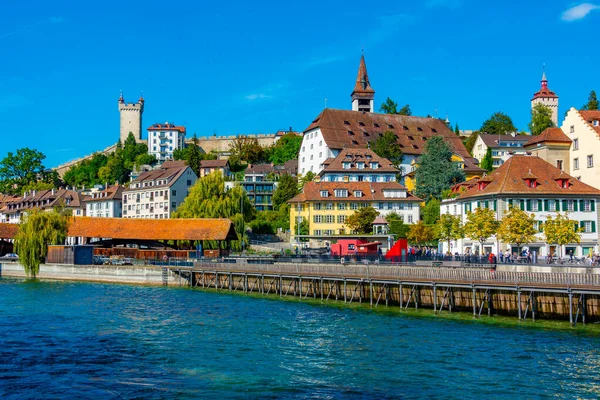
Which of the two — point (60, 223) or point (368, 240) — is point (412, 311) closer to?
point (368, 240)

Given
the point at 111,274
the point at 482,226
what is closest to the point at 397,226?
the point at 482,226

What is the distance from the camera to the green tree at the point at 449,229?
2386 inches

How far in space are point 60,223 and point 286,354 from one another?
45.5 m

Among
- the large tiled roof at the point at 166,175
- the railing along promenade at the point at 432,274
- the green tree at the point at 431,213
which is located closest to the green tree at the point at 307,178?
the large tiled roof at the point at 166,175

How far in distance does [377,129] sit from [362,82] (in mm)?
22157

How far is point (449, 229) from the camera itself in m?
62.4

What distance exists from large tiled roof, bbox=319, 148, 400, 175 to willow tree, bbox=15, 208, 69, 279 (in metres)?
42.6

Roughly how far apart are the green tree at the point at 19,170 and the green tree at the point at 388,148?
77.9 metres

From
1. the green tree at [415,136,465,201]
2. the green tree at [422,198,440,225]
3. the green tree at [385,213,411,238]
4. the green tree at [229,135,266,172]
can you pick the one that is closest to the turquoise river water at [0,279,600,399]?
the green tree at [385,213,411,238]

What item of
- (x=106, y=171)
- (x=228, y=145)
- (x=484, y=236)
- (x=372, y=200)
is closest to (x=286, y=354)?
(x=484, y=236)

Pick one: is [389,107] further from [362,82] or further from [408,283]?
[408,283]

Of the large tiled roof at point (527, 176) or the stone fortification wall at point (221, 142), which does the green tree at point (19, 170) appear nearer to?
the stone fortification wall at point (221, 142)

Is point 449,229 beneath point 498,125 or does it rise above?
beneath

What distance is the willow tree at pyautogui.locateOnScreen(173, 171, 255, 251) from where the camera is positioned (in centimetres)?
7712
